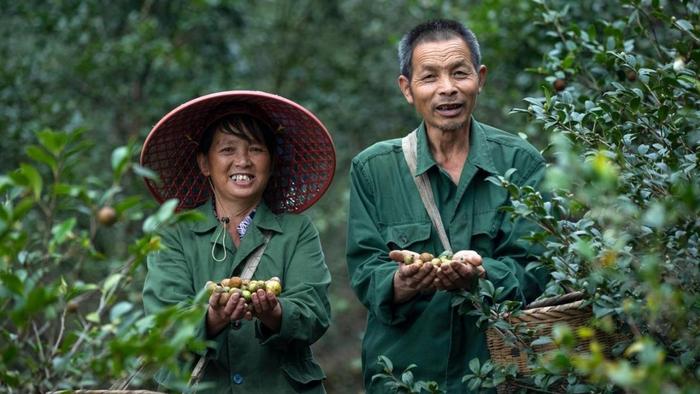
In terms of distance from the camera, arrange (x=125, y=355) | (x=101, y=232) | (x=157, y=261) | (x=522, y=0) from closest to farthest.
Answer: (x=125, y=355)
(x=157, y=261)
(x=522, y=0)
(x=101, y=232)

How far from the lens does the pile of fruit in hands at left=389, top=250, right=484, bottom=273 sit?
333 centimetres

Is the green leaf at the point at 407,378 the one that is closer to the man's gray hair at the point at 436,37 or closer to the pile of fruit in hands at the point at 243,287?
the pile of fruit in hands at the point at 243,287

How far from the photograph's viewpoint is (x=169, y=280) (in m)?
3.61

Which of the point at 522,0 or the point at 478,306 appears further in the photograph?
the point at 522,0

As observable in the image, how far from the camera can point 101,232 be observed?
320 inches

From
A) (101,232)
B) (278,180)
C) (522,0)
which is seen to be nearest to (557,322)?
(278,180)

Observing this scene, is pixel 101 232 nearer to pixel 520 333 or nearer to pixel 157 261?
pixel 157 261

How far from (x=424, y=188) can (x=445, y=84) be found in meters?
0.39

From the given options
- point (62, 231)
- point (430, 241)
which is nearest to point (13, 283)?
point (62, 231)

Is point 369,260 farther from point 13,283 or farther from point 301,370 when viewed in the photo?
point 13,283

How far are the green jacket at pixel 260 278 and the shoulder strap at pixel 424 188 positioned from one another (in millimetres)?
431

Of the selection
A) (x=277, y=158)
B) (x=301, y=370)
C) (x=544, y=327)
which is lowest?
(x=301, y=370)

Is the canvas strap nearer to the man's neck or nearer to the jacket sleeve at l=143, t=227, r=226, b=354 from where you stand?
the jacket sleeve at l=143, t=227, r=226, b=354

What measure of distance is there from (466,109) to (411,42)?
39 cm
